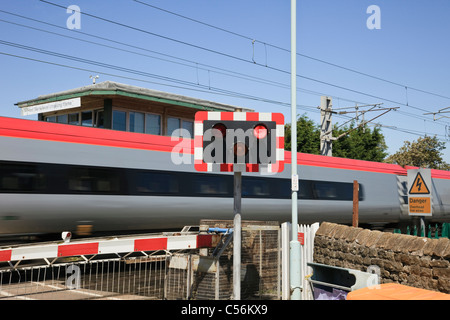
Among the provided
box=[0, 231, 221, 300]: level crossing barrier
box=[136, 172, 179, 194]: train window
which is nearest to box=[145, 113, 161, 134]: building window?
box=[136, 172, 179, 194]: train window

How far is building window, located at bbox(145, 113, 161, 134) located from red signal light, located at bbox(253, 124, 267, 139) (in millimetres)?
14204

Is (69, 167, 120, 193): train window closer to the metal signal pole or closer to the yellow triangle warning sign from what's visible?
the metal signal pole

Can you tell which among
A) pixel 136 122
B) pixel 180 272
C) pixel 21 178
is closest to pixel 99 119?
pixel 136 122

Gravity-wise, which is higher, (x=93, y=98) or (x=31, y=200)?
(x=93, y=98)

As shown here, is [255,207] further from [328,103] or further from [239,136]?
[328,103]

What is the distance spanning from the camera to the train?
12.1 meters

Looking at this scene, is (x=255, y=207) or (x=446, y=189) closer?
(x=255, y=207)

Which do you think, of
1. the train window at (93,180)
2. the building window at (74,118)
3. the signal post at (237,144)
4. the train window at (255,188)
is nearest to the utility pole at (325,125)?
the train window at (255,188)

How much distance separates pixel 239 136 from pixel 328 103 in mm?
25093

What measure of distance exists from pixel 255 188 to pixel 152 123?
6059 millimetres

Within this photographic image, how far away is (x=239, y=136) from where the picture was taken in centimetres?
658

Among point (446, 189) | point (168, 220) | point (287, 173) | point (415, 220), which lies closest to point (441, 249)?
point (168, 220)

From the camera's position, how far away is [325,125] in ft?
99.0

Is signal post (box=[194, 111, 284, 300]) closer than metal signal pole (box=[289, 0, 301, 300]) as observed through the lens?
Yes
